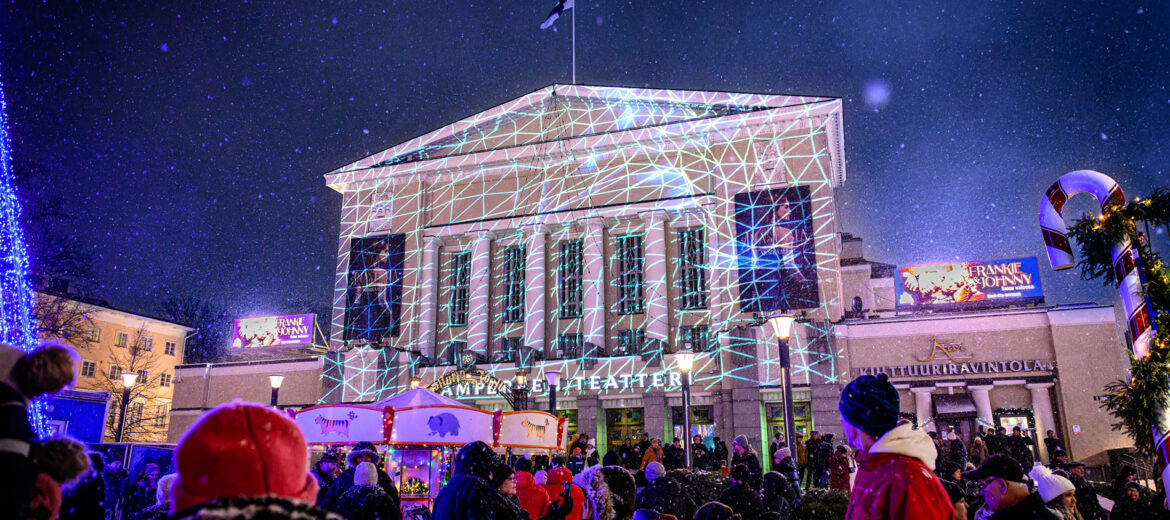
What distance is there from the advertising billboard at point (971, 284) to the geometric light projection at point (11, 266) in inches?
1317

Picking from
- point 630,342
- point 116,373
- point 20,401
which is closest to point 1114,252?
point 20,401

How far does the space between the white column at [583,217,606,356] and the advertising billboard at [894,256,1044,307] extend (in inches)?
534

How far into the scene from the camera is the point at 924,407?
26453 millimetres

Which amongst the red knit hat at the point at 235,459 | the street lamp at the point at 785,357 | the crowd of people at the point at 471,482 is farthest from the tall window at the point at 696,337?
the red knit hat at the point at 235,459

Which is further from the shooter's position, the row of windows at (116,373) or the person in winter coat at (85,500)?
the row of windows at (116,373)

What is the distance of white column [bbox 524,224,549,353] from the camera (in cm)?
3356

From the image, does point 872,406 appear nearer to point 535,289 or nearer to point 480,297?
point 535,289

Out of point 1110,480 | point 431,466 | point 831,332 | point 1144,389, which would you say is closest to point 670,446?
point 431,466

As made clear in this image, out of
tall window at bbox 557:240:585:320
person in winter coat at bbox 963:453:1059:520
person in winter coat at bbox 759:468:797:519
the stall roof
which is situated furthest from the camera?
tall window at bbox 557:240:585:320

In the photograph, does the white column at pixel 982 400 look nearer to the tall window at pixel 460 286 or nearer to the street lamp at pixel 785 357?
the street lamp at pixel 785 357

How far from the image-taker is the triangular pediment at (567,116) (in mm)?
33719

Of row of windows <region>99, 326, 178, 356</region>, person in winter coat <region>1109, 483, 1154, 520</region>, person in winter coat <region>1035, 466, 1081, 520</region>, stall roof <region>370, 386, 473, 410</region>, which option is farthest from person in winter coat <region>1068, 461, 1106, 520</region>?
row of windows <region>99, 326, 178, 356</region>

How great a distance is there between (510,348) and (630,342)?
6.24m

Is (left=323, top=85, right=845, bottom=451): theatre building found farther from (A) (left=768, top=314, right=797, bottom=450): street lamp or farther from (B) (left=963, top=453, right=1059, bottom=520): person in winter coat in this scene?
(B) (left=963, top=453, right=1059, bottom=520): person in winter coat
